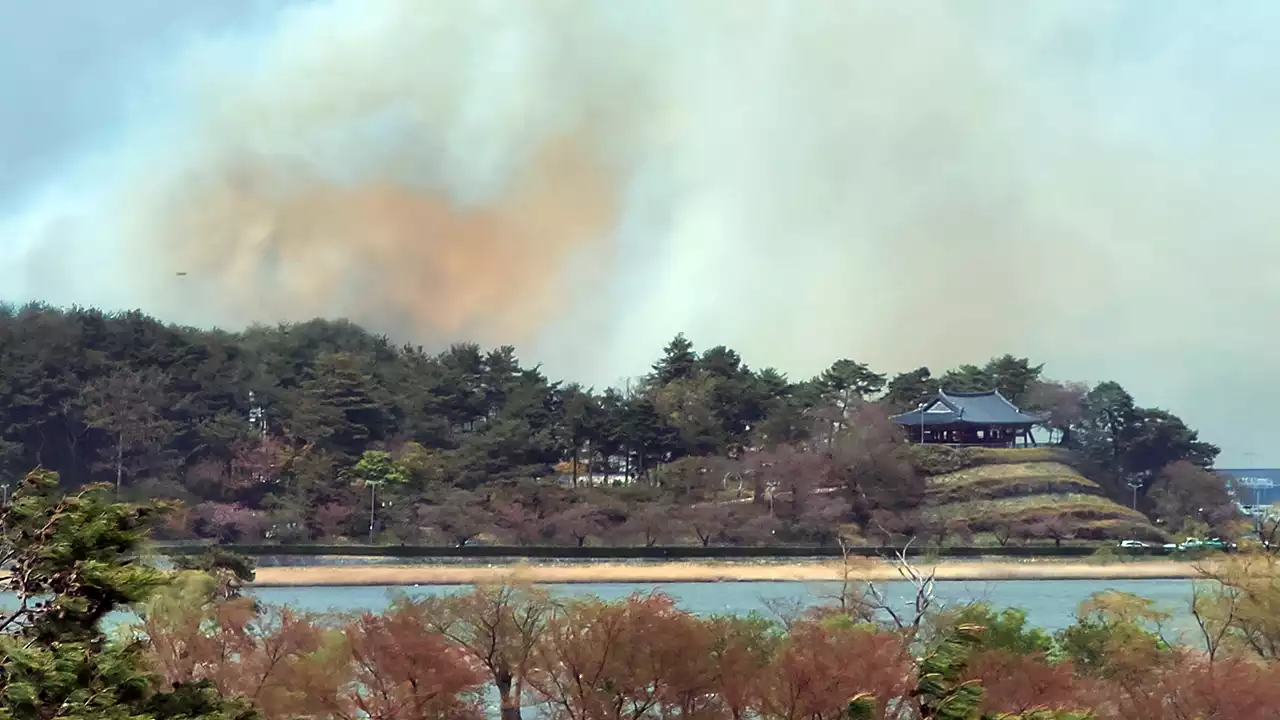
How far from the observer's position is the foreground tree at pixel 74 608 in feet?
31.0

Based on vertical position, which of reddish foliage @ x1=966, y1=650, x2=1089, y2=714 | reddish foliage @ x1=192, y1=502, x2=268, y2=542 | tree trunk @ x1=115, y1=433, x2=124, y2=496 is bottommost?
reddish foliage @ x1=966, y1=650, x2=1089, y2=714

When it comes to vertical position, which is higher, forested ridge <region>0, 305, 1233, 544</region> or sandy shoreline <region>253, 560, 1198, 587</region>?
forested ridge <region>0, 305, 1233, 544</region>

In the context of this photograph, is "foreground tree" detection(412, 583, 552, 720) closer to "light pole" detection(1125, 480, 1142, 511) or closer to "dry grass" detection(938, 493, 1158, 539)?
"dry grass" detection(938, 493, 1158, 539)

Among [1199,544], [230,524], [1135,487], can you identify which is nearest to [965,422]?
[1135,487]

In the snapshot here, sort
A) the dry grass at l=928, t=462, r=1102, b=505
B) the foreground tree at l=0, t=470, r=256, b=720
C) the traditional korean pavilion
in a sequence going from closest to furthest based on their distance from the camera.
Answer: the foreground tree at l=0, t=470, r=256, b=720 → the dry grass at l=928, t=462, r=1102, b=505 → the traditional korean pavilion

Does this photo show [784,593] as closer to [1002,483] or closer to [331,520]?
[331,520]

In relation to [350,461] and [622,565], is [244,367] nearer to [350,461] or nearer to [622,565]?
[350,461]

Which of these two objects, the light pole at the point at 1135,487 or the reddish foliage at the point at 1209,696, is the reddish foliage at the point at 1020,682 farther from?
the light pole at the point at 1135,487

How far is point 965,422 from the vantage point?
86.1 metres

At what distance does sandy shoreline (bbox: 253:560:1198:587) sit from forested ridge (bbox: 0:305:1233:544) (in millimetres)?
4966

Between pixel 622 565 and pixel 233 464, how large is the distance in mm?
21999

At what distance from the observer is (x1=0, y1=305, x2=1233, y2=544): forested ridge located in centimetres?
6706

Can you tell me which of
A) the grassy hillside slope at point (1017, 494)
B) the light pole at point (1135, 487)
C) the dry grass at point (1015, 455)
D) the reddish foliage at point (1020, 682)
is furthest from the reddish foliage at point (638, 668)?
the light pole at point (1135, 487)

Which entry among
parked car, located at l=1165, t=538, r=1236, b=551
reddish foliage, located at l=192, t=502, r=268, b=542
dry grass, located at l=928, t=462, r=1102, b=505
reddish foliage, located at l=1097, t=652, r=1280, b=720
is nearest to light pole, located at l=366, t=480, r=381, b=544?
reddish foliage, located at l=192, t=502, r=268, b=542
